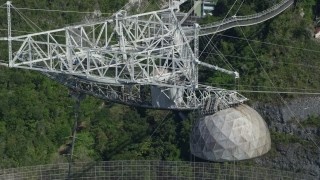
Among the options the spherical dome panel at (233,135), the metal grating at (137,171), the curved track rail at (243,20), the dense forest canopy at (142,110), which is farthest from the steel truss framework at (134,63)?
the dense forest canopy at (142,110)

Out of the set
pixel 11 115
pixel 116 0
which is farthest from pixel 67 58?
pixel 116 0

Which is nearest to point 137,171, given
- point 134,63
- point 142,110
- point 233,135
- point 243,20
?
point 233,135

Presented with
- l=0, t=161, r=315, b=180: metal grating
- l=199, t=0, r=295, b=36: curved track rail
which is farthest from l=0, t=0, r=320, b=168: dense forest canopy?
l=0, t=161, r=315, b=180: metal grating

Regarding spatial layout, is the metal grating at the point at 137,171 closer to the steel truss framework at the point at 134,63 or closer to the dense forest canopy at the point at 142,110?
the steel truss framework at the point at 134,63

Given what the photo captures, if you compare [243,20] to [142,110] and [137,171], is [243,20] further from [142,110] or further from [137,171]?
[137,171]

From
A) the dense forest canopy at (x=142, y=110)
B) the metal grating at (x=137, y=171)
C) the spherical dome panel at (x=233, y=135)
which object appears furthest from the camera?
the dense forest canopy at (x=142, y=110)

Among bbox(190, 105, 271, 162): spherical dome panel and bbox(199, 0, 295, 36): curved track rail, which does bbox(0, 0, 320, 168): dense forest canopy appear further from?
bbox(190, 105, 271, 162): spherical dome panel
